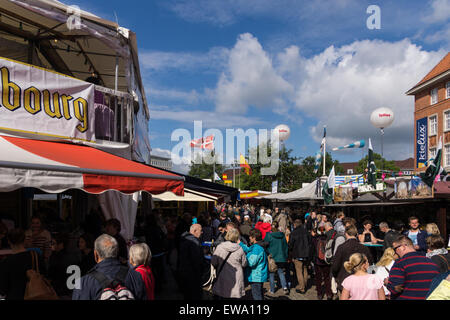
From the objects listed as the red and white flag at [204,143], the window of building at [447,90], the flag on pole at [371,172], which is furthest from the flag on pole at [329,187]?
the window of building at [447,90]

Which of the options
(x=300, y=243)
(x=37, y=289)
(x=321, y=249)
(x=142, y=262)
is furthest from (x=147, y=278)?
(x=300, y=243)

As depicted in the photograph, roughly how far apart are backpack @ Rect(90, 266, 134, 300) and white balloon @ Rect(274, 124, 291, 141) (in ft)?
81.1

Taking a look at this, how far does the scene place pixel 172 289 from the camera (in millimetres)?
9109

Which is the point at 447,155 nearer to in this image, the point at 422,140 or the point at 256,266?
the point at 422,140

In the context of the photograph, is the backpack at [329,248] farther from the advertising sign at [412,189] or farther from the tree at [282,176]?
the tree at [282,176]

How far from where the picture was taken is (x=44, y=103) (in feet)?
22.4

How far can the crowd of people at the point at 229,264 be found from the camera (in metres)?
3.60

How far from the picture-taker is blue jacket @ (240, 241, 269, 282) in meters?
6.23

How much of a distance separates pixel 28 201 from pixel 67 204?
7.22ft

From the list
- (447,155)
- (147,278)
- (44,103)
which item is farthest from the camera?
(447,155)

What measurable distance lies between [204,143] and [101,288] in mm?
30933

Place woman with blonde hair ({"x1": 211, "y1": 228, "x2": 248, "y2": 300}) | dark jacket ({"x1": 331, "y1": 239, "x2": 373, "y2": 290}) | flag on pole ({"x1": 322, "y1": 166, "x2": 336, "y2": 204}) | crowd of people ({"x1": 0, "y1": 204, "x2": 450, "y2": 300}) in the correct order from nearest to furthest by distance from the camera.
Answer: crowd of people ({"x1": 0, "y1": 204, "x2": 450, "y2": 300}) → woman with blonde hair ({"x1": 211, "y1": 228, "x2": 248, "y2": 300}) → dark jacket ({"x1": 331, "y1": 239, "x2": 373, "y2": 290}) → flag on pole ({"x1": 322, "y1": 166, "x2": 336, "y2": 204})

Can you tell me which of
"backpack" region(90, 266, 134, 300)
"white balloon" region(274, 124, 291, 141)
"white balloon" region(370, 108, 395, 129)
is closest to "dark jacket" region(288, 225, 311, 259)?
"backpack" region(90, 266, 134, 300)

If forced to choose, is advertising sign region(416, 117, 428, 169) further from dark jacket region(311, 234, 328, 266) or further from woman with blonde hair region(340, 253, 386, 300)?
woman with blonde hair region(340, 253, 386, 300)
